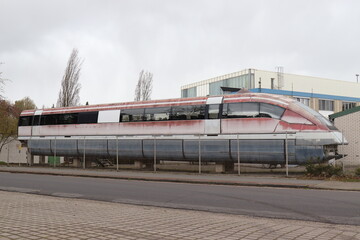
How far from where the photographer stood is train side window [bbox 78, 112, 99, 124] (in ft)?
89.1

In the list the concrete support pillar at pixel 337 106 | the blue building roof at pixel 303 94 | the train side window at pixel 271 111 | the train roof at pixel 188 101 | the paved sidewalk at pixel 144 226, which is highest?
the blue building roof at pixel 303 94

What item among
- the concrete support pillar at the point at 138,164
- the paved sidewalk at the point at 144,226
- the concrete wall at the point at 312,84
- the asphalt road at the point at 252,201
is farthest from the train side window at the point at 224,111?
the concrete wall at the point at 312,84

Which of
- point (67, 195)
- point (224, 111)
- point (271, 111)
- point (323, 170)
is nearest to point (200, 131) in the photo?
point (224, 111)

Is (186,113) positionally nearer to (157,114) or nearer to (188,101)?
(188,101)

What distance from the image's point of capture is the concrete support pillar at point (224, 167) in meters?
21.7

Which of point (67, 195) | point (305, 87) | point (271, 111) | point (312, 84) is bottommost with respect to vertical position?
point (67, 195)

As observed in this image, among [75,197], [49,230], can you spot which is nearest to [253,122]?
[75,197]

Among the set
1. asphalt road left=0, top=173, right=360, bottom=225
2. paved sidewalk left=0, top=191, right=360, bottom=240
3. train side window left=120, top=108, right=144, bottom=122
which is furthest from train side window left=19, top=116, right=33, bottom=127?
paved sidewalk left=0, top=191, right=360, bottom=240

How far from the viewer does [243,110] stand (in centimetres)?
2075

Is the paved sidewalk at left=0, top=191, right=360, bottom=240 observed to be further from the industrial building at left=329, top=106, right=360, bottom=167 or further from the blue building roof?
the blue building roof

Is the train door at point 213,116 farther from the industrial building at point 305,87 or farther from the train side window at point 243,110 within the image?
the industrial building at point 305,87

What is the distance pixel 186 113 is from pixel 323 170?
8.87 meters

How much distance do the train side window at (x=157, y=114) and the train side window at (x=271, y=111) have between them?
6264 millimetres

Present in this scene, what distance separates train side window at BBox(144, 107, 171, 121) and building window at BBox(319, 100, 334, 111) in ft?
159
